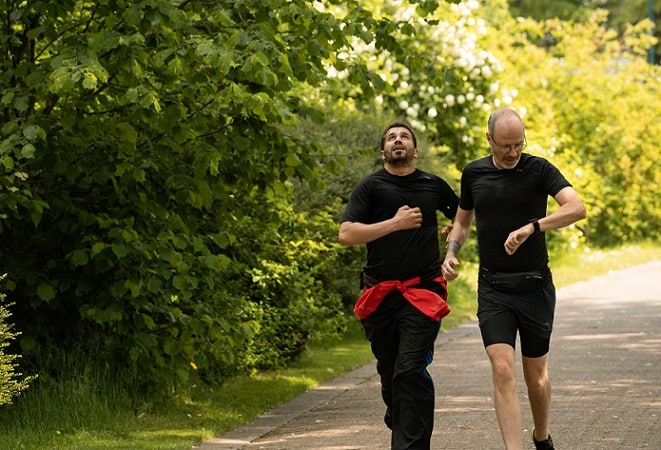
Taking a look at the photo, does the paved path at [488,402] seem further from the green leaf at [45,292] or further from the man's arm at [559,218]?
the man's arm at [559,218]

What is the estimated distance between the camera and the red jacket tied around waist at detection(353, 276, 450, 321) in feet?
23.5

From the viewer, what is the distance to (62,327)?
978 cm

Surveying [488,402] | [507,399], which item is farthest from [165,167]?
[507,399]

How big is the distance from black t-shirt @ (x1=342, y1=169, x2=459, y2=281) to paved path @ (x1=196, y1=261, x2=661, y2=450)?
134 cm

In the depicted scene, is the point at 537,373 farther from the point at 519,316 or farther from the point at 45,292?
the point at 45,292

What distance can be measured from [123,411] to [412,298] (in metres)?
2.94

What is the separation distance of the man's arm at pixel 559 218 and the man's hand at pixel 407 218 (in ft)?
1.68

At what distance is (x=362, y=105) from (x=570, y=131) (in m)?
8.25

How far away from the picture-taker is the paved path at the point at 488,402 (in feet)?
27.1

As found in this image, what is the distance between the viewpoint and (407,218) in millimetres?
7035

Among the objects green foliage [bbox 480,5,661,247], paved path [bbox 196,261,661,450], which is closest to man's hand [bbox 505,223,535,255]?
paved path [bbox 196,261,661,450]

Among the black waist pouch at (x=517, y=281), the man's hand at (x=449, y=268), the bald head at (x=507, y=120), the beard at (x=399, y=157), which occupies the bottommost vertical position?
the black waist pouch at (x=517, y=281)

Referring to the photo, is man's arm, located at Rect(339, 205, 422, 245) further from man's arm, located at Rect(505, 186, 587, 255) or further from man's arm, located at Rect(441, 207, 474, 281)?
man's arm, located at Rect(505, 186, 587, 255)

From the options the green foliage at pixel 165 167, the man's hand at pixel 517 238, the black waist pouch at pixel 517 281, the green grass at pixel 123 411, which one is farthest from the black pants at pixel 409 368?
the green grass at pixel 123 411
